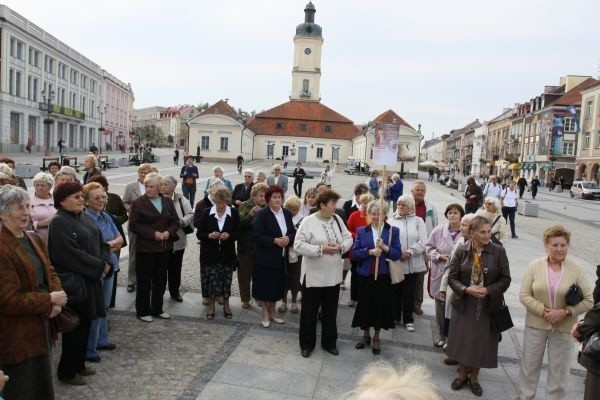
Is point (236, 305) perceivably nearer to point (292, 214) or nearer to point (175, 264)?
point (175, 264)

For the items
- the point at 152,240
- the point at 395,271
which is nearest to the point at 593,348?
the point at 395,271

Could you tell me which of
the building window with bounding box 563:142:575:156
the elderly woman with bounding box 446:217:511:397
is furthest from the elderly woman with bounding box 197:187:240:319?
the building window with bounding box 563:142:575:156

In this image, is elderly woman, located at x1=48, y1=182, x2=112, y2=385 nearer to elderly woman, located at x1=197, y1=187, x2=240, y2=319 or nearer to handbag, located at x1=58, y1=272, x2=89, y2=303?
handbag, located at x1=58, y1=272, x2=89, y2=303

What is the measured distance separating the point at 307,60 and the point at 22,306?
271 ft

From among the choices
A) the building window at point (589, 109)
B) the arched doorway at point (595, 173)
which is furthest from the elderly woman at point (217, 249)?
the building window at point (589, 109)

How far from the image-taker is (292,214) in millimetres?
7324

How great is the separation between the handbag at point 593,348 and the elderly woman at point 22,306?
13.2 ft

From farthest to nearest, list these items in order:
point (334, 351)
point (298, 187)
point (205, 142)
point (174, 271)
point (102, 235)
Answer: point (205, 142) → point (298, 187) → point (174, 271) → point (334, 351) → point (102, 235)

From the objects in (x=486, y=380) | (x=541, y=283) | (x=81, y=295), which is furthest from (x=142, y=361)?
(x=541, y=283)

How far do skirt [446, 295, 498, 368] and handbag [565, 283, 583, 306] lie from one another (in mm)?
790

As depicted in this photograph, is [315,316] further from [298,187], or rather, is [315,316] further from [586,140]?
[586,140]

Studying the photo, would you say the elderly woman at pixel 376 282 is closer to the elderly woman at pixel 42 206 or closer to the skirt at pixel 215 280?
the skirt at pixel 215 280

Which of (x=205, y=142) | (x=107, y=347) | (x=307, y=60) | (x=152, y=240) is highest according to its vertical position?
(x=307, y=60)

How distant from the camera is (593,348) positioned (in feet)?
11.9
